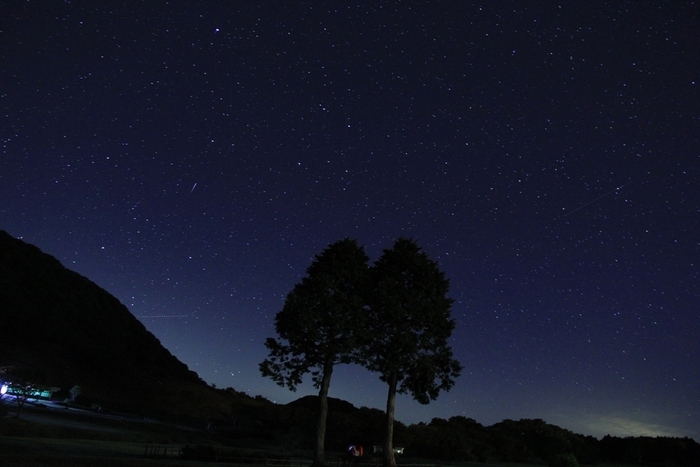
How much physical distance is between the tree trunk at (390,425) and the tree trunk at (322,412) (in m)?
4.24

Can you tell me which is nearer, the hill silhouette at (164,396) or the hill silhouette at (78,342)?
the hill silhouette at (164,396)

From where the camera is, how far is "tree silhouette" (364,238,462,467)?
117 feet

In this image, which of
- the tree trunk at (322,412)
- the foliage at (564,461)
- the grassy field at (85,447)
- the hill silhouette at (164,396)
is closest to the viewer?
Result: the grassy field at (85,447)

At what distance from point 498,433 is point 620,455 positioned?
83.8ft

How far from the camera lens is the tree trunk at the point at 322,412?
108 feet

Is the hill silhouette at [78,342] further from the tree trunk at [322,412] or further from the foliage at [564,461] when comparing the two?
the foliage at [564,461]

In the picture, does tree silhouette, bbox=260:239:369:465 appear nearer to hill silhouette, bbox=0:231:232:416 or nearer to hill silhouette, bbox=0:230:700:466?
hill silhouette, bbox=0:230:700:466

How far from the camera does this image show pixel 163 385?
124 m

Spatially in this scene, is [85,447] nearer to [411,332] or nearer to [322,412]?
[322,412]

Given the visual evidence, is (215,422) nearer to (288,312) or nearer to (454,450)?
(454,450)

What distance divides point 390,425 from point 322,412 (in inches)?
193

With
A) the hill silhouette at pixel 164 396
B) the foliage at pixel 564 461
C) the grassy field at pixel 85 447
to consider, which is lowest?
the grassy field at pixel 85 447


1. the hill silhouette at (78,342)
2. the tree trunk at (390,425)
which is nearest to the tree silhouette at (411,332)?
the tree trunk at (390,425)

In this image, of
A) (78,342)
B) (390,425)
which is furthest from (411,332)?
(78,342)
